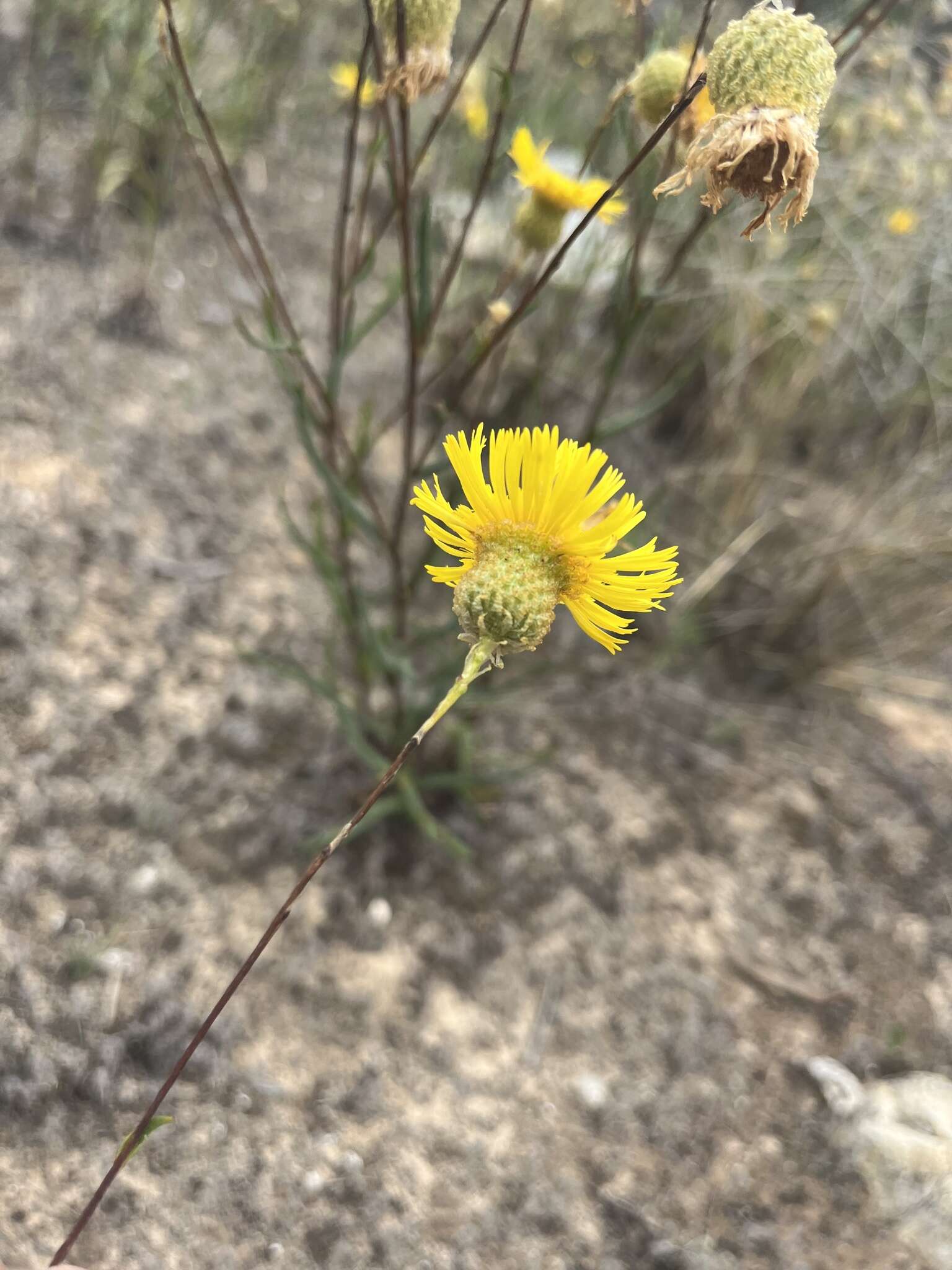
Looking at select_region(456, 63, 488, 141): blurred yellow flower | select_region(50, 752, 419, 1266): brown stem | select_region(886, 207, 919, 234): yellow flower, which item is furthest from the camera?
select_region(886, 207, 919, 234): yellow flower

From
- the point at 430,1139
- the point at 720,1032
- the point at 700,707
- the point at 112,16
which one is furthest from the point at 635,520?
the point at 112,16

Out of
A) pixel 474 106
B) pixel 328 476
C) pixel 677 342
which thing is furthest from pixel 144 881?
pixel 677 342

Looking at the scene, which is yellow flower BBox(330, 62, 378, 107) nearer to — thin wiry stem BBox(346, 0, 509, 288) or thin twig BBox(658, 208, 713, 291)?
thin wiry stem BBox(346, 0, 509, 288)

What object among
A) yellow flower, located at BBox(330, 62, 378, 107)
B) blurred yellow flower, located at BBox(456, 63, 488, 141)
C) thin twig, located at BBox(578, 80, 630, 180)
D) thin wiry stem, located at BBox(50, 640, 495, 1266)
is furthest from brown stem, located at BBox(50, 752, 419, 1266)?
blurred yellow flower, located at BBox(456, 63, 488, 141)

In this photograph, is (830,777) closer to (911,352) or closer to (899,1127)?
(899,1127)

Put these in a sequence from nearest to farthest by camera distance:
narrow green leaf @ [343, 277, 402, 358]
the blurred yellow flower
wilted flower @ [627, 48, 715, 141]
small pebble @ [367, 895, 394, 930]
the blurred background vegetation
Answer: wilted flower @ [627, 48, 715, 141] < narrow green leaf @ [343, 277, 402, 358] < small pebble @ [367, 895, 394, 930] < the blurred background vegetation < the blurred yellow flower

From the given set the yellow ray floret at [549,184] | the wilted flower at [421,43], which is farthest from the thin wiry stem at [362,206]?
the yellow ray floret at [549,184]

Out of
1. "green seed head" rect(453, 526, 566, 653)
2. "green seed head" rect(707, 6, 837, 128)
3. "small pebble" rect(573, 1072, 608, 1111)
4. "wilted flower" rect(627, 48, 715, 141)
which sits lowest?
"small pebble" rect(573, 1072, 608, 1111)
